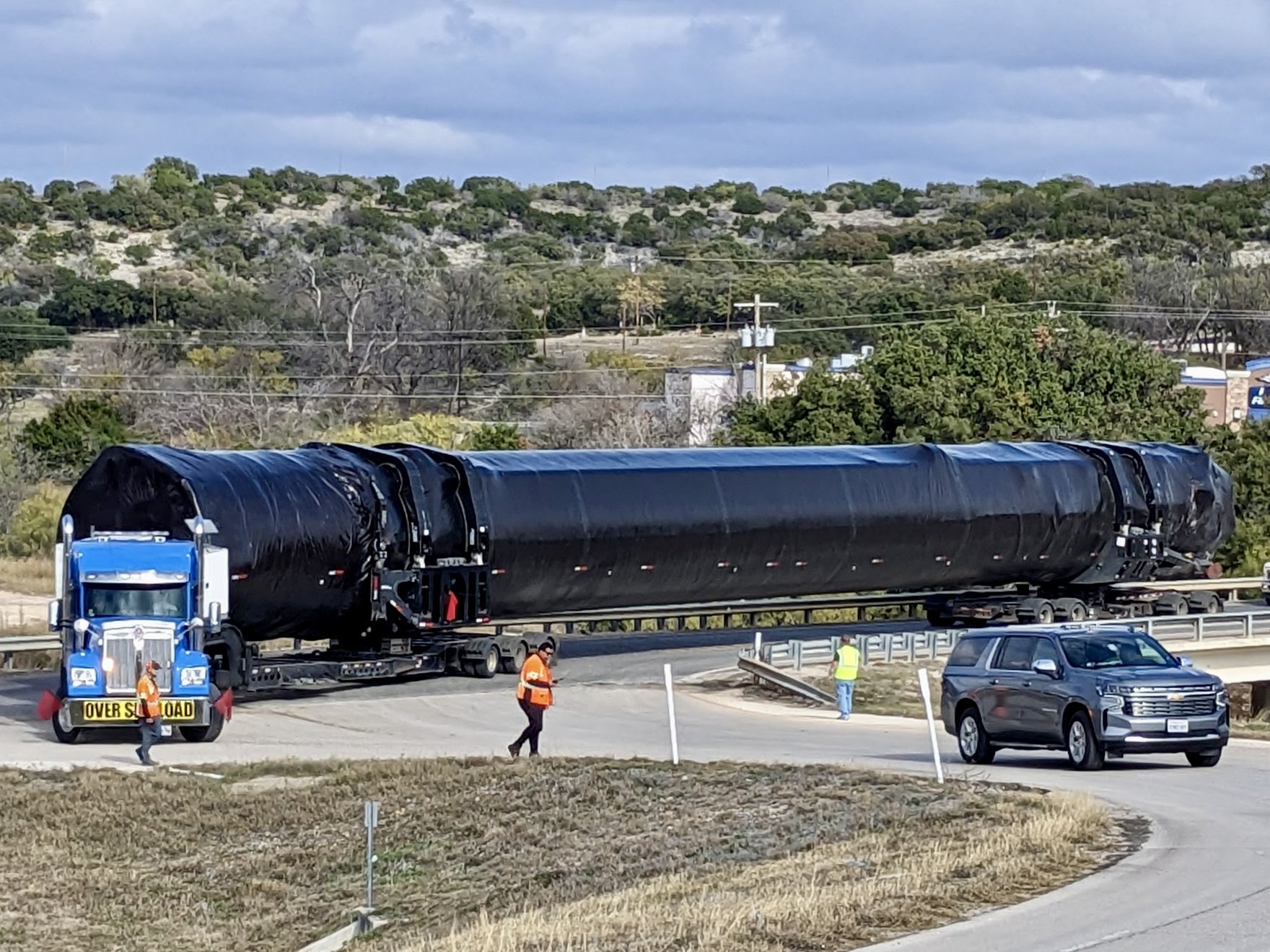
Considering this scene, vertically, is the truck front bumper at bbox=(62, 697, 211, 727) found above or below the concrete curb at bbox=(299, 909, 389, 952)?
below

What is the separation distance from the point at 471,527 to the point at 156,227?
15074 cm

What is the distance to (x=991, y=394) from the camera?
69000 millimetres

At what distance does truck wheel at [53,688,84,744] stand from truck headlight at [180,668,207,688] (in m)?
1.58

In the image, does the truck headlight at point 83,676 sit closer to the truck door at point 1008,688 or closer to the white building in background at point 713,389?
the truck door at point 1008,688

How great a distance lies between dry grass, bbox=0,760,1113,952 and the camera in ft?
50.2

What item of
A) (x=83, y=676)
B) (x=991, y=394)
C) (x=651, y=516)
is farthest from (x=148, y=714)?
(x=991, y=394)

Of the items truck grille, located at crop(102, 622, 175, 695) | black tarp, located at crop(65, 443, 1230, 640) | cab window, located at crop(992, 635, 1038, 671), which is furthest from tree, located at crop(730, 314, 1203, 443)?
cab window, located at crop(992, 635, 1038, 671)

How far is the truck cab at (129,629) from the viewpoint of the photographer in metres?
28.4

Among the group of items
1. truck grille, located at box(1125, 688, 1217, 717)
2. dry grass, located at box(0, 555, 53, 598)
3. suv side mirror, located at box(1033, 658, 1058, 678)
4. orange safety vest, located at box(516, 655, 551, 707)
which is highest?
suv side mirror, located at box(1033, 658, 1058, 678)

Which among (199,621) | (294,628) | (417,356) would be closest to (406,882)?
(199,621)

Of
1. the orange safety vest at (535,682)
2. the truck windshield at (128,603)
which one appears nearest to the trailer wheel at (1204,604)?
the orange safety vest at (535,682)

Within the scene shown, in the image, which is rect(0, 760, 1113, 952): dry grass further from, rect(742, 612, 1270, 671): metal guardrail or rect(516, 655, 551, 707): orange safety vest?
rect(742, 612, 1270, 671): metal guardrail

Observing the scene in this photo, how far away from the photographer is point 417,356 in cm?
10350

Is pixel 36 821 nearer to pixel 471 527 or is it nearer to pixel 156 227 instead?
pixel 471 527
